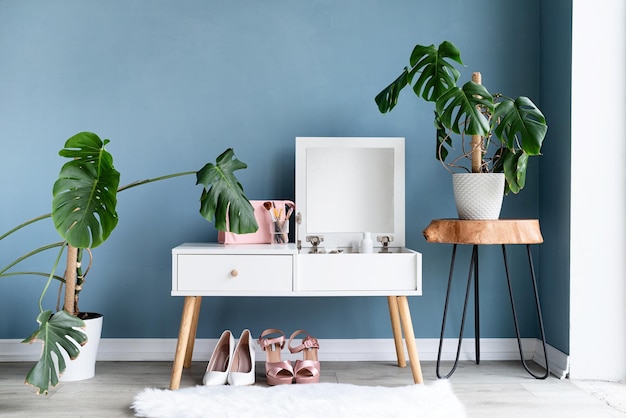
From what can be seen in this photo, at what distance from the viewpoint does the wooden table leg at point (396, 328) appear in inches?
104

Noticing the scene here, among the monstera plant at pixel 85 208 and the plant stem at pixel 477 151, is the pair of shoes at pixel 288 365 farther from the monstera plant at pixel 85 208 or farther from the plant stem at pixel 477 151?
the plant stem at pixel 477 151

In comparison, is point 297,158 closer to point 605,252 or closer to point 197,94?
point 197,94

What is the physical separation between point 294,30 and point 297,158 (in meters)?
0.61

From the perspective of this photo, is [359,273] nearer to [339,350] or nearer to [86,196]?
[339,350]

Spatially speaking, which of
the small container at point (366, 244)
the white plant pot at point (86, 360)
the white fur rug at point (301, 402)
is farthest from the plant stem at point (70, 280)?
the small container at point (366, 244)

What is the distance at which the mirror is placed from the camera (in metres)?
2.76

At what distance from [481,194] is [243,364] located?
119 centimetres

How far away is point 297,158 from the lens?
2.74 m

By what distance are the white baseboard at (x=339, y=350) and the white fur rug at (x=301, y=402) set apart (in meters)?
0.52

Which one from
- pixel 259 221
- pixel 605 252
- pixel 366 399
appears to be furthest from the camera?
pixel 259 221

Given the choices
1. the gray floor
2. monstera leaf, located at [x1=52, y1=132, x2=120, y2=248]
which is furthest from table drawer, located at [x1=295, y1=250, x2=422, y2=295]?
monstera leaf, located at [x1=52, y1=132, x2=120, y2=248]

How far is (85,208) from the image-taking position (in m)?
2.05

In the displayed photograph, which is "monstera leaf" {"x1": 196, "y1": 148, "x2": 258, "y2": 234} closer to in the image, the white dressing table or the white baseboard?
the white dressing table

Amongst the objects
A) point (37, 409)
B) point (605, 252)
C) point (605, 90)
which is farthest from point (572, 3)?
point (37, 409)
